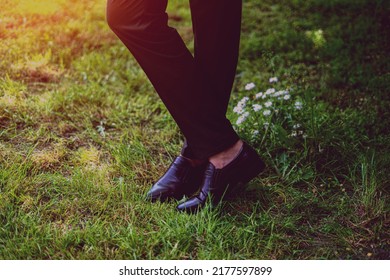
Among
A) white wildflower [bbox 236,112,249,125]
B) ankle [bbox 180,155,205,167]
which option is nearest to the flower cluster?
white wildflower [bbox 236,112,249,125]

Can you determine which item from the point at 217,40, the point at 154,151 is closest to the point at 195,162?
the point at 154,151

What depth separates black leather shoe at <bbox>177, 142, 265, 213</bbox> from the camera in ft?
7.14

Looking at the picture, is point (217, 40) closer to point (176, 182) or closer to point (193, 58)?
point (193, 58)

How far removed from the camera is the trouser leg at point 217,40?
1.99 meters

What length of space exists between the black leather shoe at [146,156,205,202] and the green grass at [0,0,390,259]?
0.06 m

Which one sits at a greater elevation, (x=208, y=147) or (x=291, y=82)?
(x=208, y=147)

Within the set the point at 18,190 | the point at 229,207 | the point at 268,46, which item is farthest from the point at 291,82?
the point at 18,190

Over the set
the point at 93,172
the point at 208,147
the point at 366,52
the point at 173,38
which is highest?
the point at 173,38

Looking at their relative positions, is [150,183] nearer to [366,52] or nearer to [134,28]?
[134,28]

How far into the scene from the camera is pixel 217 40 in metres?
2.05

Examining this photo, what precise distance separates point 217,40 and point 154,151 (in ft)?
2.71

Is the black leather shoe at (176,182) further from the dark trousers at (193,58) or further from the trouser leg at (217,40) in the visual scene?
the trouser leg at (217,40)

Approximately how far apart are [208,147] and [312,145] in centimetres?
69

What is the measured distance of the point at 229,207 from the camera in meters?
2.26
